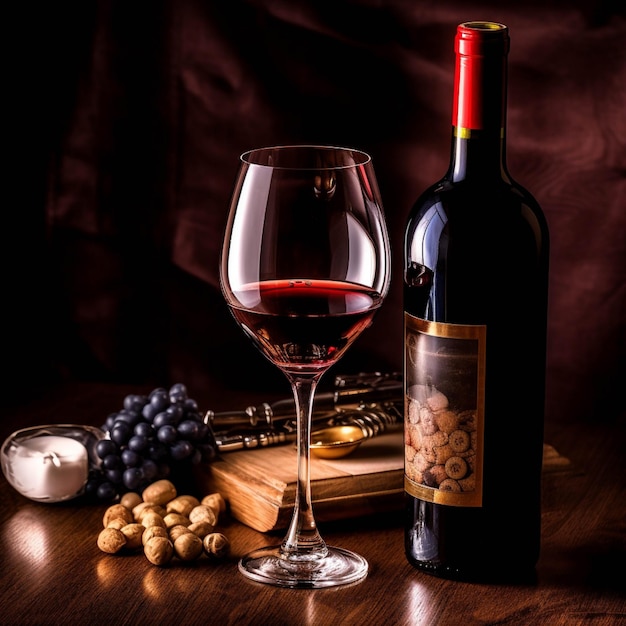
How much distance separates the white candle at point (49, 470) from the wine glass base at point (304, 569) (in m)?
0.23

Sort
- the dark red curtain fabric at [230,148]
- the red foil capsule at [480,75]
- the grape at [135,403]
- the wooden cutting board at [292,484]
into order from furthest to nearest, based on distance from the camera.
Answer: the dark red curtain fabric at [230,148] → the grape at [135,403] → the wooden cutting board at [292,484] → the red foil capsule at [480,75]

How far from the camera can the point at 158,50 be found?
5.64 ft

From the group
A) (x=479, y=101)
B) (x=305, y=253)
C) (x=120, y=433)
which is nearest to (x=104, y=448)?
(x=120, y=433)

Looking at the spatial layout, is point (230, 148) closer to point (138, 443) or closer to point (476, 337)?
point (138, 443)

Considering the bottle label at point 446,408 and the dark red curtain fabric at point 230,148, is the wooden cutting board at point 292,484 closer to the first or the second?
the bottle label at point 446,408

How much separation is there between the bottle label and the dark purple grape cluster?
1.01ft

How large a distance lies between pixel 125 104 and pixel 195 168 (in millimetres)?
140

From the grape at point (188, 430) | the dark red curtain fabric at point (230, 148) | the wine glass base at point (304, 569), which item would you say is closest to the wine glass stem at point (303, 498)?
the wine glass base at point (304, 569)

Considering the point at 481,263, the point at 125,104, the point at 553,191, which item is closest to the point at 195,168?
the point at 125,104

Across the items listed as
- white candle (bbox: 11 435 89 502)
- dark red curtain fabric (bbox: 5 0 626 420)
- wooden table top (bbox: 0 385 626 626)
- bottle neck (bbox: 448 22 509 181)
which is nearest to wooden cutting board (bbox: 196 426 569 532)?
wooden table top (bbox: 0 385 626 626)

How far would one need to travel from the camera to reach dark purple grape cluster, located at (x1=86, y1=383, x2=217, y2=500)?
4.08 ft

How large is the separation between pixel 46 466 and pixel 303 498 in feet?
1.01

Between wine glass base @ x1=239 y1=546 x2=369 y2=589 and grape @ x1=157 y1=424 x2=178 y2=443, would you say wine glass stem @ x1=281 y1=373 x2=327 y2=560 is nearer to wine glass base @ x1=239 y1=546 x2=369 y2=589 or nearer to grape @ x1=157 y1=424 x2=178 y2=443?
wine glass base @ x1=239 y1=546 x2=369 y2=589

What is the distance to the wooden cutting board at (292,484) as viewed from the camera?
117cm
